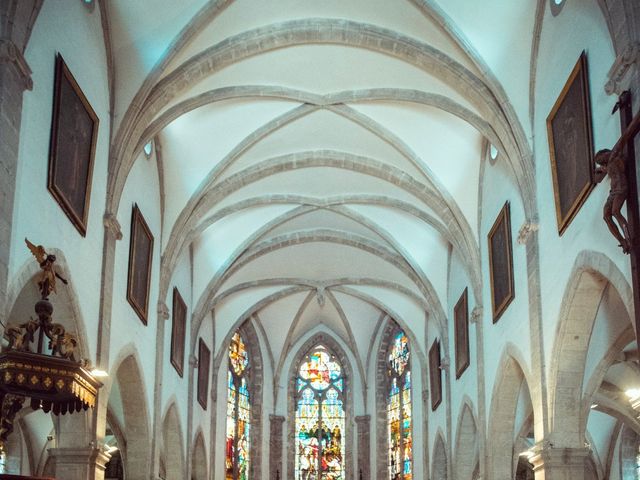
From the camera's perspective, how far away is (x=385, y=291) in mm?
30062

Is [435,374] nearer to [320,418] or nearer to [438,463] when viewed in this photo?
[438,463]

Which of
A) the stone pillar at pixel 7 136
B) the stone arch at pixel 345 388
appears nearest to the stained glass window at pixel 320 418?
the stone arch at pixel 345 388

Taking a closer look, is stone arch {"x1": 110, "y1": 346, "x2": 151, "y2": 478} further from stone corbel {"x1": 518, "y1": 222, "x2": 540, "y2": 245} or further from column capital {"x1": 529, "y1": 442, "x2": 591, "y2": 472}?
column capital {"x1": 529, "y1": 442, "x2": 591, "y2": 472}

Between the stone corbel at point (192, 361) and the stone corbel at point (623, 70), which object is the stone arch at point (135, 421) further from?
the stone corbel at point (623, 70)

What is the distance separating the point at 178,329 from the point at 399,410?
10.8 metres

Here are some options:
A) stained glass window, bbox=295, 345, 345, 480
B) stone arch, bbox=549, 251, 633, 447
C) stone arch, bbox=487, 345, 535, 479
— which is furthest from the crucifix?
stained glass window, bbox=295, 345, 345, 480

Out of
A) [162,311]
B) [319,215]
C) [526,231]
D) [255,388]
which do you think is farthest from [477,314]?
[255,388]

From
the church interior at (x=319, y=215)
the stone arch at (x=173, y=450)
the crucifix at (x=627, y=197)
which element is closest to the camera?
the crucifix at (x=627, y=197)

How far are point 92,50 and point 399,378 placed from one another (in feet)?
63.3

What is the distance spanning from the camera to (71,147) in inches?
590

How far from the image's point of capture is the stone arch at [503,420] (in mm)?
19484

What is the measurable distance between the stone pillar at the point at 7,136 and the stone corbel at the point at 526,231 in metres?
8.44

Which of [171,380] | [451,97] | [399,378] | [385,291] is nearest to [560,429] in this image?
[451,97]

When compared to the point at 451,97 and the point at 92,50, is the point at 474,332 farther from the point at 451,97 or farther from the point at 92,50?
the point at 92,50
